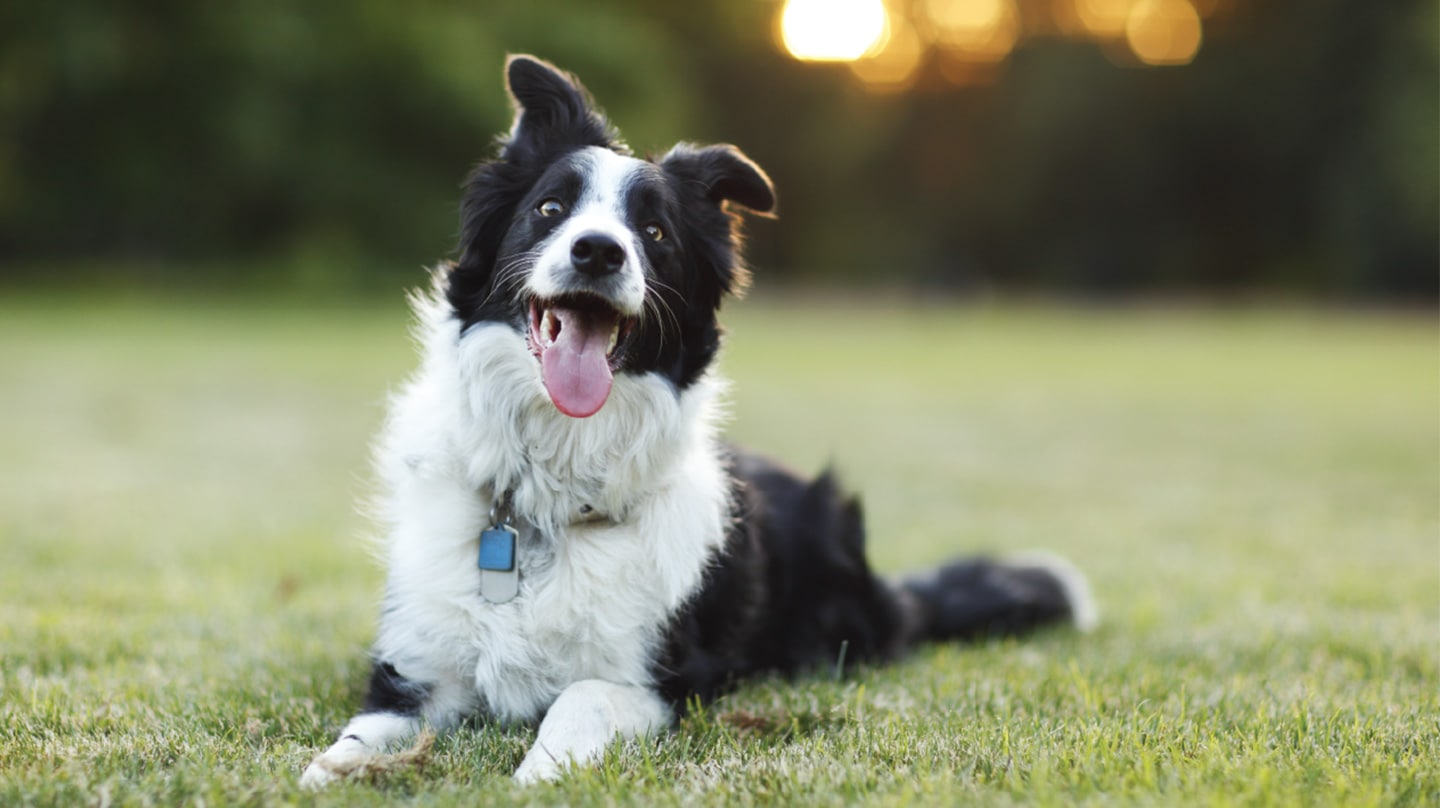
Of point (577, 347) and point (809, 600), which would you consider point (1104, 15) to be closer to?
point (809, 600)

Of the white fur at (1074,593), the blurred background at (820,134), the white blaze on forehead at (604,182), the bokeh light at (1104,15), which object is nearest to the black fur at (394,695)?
the white blaze on forehead at (604,182)

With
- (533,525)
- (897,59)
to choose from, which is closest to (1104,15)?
(897,59)

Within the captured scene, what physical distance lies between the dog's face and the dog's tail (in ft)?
5.78

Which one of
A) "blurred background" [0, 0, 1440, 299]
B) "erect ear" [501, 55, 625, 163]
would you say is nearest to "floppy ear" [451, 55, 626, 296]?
"erect ear" [501, 55, 625, 163]

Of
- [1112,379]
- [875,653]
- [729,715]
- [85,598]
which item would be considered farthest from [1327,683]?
[1112,379]

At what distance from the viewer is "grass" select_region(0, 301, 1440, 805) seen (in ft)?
10.4

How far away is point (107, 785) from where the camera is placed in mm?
2959

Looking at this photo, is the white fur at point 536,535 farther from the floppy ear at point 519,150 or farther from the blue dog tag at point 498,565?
the floppy ear at point 519,150

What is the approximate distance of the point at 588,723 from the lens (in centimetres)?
339

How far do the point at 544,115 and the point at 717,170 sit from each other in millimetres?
634

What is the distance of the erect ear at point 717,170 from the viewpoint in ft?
13.9

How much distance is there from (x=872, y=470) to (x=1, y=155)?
30771mm

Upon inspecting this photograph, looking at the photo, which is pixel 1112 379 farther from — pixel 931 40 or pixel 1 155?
pixel 931 40

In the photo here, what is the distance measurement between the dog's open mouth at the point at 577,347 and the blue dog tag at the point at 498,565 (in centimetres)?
44
